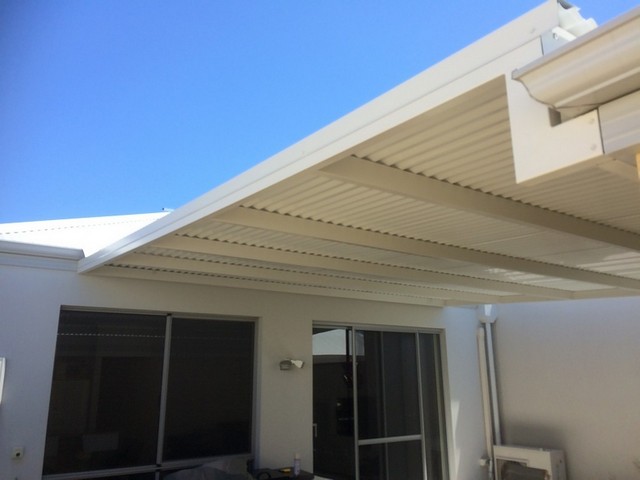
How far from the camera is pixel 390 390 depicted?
6875mm

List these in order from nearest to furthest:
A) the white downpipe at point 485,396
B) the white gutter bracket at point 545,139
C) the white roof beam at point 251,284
→ 1. the white gutter bracket at point 545,139
2. the white roof beam at point 251,284
3. the white downpipe at point 485,396

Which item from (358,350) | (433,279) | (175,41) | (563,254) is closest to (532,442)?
(358,350)

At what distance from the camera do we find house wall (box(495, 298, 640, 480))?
6570mm

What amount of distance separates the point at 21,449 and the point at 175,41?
362 centimetres

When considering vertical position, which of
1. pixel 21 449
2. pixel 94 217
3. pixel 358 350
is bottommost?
pixel 21 449

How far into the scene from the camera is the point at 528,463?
22.5 ft

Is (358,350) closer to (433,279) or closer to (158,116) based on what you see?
(433,279)

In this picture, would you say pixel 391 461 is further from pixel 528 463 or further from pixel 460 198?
pixel 460 198

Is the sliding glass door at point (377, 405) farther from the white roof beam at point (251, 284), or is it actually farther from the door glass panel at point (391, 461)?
the white roof beam at point (251, 284)

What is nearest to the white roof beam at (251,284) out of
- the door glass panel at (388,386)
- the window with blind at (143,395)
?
the window with blind at (143,395)

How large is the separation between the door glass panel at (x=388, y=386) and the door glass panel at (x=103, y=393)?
2.68 meters

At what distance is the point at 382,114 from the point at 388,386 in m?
5.59

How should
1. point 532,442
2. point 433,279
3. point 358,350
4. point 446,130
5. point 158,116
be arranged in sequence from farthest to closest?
point 532,442 < point 358,350 < point 158,116 < point 433,279 < point 446,130

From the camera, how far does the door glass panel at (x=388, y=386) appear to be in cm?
651
